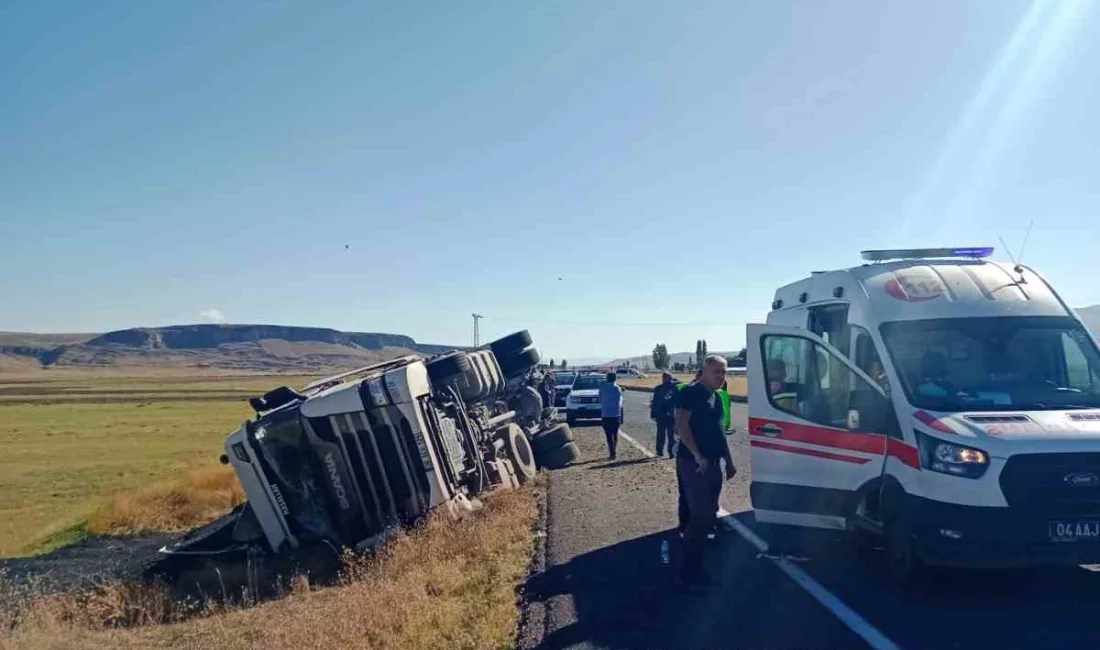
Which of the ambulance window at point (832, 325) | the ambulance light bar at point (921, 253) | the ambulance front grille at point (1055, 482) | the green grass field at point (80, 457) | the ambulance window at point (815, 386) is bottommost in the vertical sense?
the green grass field at point (80, 457)

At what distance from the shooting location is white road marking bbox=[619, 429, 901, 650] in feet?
20.1

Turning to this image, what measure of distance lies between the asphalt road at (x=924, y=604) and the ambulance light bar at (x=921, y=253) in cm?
276

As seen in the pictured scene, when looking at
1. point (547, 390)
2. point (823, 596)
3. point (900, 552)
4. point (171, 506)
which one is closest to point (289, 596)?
point (823, 596)

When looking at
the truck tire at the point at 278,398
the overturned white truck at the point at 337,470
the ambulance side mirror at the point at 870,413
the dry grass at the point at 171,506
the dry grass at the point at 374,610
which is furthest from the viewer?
the dry grass at the point at 171,506

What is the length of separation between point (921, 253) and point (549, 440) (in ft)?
33.4

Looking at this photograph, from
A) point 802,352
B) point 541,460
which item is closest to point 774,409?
point 802,352

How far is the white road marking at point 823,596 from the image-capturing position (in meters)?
6.13

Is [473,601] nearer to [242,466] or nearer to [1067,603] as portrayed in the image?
[1067,603]

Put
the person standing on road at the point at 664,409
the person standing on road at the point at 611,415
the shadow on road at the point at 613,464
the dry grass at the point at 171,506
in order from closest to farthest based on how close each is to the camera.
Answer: the person standing on road at the point at 664,409, the dry grass at the point at 171,506, the shadow on road at the point at 613,464, the person standing on road at the point at 611,415

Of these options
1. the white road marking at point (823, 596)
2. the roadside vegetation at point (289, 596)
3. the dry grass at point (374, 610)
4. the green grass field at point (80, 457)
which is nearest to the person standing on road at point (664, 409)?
the roadside vegetation at point (289, 596)

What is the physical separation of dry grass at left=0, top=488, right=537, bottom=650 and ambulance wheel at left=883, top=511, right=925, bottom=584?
2969mm

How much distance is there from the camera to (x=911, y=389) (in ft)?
24.5

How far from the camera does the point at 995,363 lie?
7.75m

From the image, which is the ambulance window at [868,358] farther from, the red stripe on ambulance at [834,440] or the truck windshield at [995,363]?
the red stripe on ambulance at [834,440]
